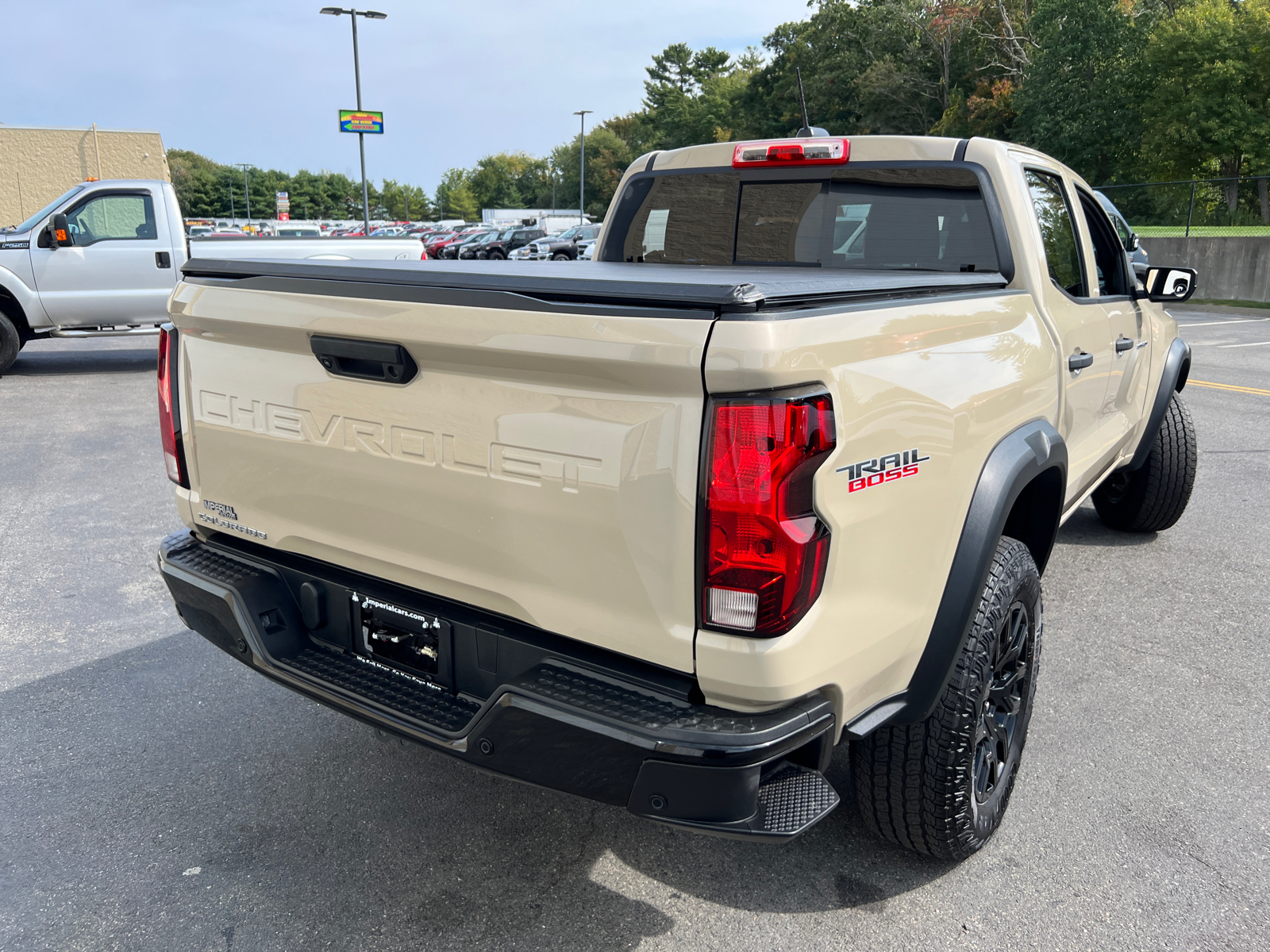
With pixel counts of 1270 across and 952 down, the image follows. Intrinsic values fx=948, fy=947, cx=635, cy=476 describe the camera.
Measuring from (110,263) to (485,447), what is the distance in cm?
1138

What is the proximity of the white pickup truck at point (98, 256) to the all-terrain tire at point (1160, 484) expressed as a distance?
899 cm

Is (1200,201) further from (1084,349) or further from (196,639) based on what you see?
(196,639)

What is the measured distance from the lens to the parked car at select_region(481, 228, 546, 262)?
1763 inches

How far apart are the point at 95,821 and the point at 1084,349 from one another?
365cm

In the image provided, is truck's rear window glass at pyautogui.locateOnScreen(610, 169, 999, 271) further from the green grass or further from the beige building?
the beige building

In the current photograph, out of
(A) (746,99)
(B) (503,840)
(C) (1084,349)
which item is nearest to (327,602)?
(B) (503,840)

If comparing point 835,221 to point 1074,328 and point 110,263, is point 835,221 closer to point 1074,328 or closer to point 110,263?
point 1074,328

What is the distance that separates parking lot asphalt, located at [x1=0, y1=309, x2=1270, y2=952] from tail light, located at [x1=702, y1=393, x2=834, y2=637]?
3.00 feet

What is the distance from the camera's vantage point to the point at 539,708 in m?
1.96

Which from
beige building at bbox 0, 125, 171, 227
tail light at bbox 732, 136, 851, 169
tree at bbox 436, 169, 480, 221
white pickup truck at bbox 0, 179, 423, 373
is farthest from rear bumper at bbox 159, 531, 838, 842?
tree at bbox 436, 169, 480, 221

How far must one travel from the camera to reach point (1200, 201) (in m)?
24.9

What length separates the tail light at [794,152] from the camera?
362cm

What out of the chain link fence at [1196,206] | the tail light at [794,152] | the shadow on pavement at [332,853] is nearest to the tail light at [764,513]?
the shadow on pavement at [332,853]

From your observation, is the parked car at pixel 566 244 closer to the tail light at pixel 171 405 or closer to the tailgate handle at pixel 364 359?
the tail light at pixel 171 405
